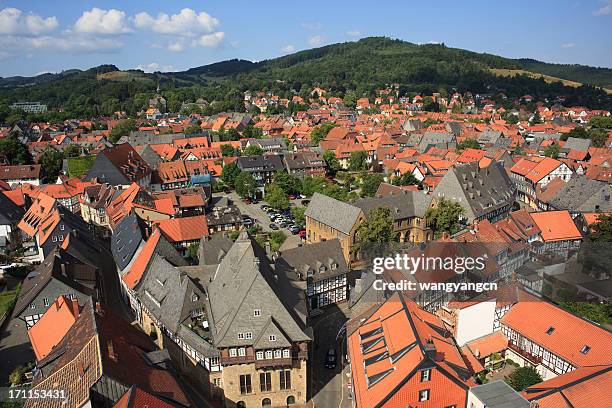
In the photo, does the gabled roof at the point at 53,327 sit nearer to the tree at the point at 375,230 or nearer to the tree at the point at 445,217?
the tree at the point at 375,230

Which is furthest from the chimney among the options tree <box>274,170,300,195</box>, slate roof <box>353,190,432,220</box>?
tree <box>274,170,300,195</box>

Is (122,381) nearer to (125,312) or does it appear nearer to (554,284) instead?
(125,312)

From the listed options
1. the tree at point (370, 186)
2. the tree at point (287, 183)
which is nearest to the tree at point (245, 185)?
the tree at point (287, 183)

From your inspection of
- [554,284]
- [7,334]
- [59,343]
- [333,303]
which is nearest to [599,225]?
[554,284]

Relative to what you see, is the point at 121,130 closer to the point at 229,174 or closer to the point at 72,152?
the point at 72,152

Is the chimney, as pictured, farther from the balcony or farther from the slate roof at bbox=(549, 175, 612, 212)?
the slate roof at bbox=(549, 175, 612, 212)

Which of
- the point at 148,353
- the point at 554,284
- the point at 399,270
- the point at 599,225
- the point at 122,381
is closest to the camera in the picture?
the point at 122,381
